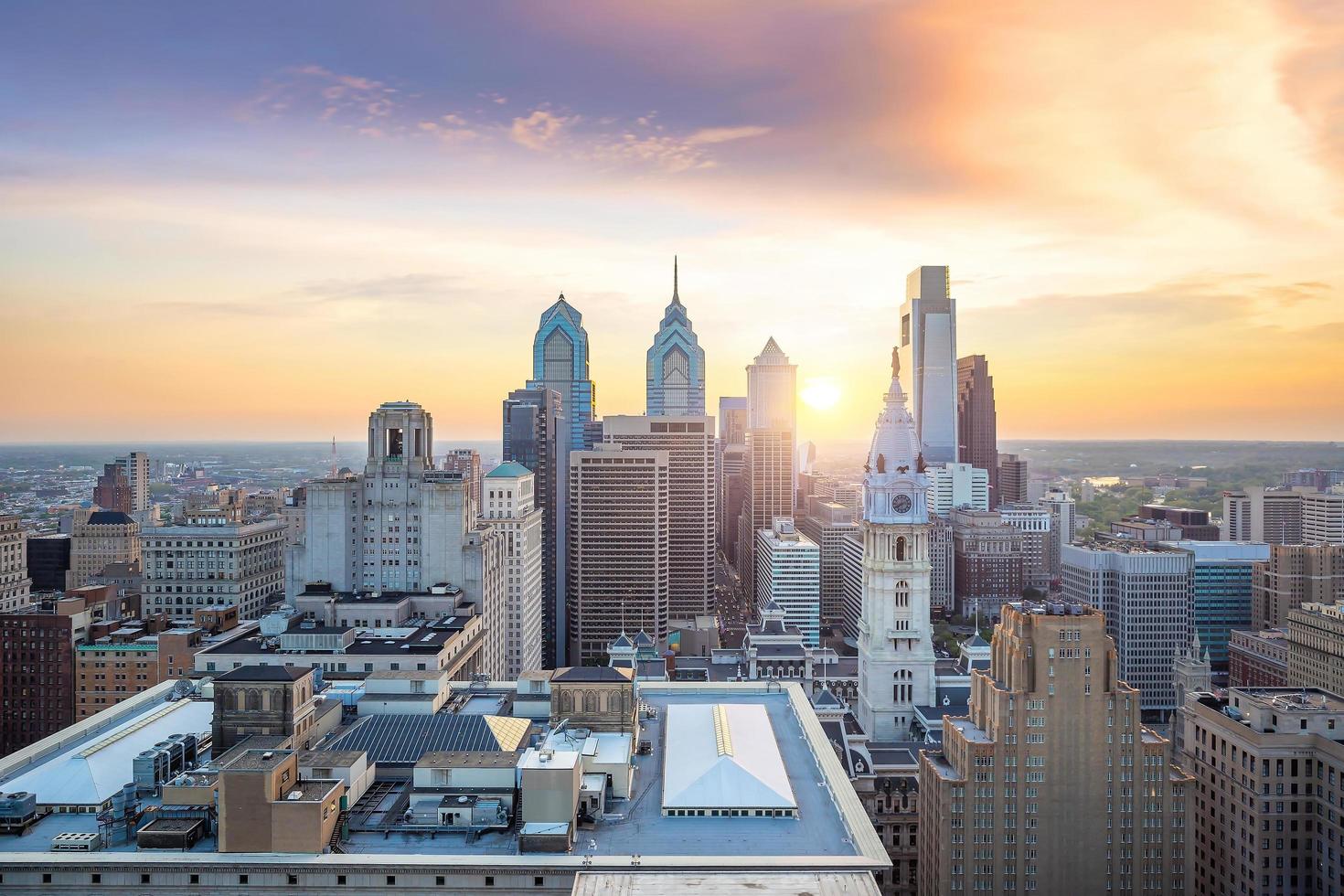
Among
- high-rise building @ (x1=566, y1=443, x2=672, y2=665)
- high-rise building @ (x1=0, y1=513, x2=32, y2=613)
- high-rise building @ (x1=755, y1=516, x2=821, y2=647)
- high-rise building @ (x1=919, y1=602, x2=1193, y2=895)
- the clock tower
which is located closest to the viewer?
high-rise building @ (x1=919, y1=602, x2=1193, y2=895)

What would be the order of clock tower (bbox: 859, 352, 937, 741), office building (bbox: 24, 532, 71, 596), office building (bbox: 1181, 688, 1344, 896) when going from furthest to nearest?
office building (bbox: 24, 532, 71, 596) → clock tower (bbox: 859, 352, 937, 741) → office building (bbox: 1181, 688, 1344, 896)

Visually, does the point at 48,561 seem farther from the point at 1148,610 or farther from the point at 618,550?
the point at 1148,610

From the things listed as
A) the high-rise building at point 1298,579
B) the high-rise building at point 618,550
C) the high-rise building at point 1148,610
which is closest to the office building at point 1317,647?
the high-rise building at point 1298,579

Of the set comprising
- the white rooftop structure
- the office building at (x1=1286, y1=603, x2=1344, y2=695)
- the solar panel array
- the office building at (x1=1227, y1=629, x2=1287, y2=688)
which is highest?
the solar panel array

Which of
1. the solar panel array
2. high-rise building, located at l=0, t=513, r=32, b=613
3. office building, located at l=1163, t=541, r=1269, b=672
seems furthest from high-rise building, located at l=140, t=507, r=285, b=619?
office building, located at l=1163, t=541, r=1269, b=672

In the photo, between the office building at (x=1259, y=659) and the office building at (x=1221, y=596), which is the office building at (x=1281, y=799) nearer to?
the office building at (x=1259, y=659)

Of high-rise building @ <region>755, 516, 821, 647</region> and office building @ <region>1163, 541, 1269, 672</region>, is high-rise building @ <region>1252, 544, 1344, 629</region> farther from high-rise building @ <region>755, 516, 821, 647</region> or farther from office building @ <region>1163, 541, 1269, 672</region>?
high-rise building @ <region>755, 516, 821, 647</region>

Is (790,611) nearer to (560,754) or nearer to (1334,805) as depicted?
(1334,805)
